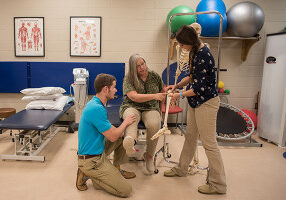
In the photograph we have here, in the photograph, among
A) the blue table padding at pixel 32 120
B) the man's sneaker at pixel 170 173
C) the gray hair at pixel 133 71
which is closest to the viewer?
the gray hair at pixel 133 71

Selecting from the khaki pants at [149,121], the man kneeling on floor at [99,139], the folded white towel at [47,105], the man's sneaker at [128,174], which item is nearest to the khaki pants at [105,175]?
the man kneeling on floor at [99,139]

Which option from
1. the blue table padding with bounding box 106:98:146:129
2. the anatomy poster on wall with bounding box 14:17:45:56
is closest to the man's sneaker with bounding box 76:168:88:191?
the blue table padding with bounding box 106:98:146:129

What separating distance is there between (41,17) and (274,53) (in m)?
3.84

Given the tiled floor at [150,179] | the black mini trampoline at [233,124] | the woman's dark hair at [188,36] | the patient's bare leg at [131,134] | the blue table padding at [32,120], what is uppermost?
the woman's dark hair at [188,36]

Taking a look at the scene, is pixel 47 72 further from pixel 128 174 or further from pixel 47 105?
pixel 128 174

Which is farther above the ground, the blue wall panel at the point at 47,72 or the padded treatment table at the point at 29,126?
the blue wall panel at the point at 47,72

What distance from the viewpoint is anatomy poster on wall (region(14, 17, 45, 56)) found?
424 cm

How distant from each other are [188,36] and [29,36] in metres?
3.34

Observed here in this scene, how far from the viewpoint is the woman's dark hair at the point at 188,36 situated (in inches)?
77.5

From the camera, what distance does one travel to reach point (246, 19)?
365cm

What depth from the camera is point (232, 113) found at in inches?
153

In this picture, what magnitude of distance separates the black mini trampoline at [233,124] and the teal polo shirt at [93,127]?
2.09 metres

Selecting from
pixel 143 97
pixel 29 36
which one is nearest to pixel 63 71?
pixel 29 36

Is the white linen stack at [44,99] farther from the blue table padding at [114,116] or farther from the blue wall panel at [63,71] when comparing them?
the blue table padding at [114,116]
